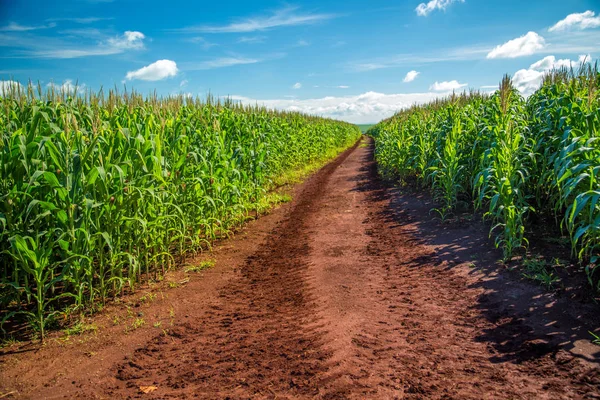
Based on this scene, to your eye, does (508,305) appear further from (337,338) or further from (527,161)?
(527,161)

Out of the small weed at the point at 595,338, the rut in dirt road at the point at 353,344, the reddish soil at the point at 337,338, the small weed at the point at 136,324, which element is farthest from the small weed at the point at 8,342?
the small weed at the point at 595,338

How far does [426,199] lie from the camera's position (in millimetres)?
9859

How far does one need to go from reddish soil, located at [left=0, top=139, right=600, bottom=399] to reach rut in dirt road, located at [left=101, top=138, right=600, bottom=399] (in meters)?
0.01

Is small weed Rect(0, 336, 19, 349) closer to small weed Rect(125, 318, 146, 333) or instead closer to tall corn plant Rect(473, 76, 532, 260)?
small weed Rect(125, 318, 146, 333)

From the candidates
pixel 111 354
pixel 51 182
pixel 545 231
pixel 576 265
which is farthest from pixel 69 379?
pixel 545 231

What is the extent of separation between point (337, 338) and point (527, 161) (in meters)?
5.30

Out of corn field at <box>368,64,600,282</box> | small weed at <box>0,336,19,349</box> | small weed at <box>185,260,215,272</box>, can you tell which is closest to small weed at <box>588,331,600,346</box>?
corn field at <box>368,64,600,282</box>

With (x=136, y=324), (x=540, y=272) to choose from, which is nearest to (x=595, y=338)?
(x=540, y=272)

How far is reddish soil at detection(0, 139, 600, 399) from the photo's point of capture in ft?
10.2

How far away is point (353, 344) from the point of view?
3.67 m

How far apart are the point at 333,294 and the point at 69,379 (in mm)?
2994

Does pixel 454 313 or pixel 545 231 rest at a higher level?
pixel 545 231

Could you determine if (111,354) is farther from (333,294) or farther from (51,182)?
(333,294)

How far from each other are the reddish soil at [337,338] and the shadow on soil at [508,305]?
0.02m
